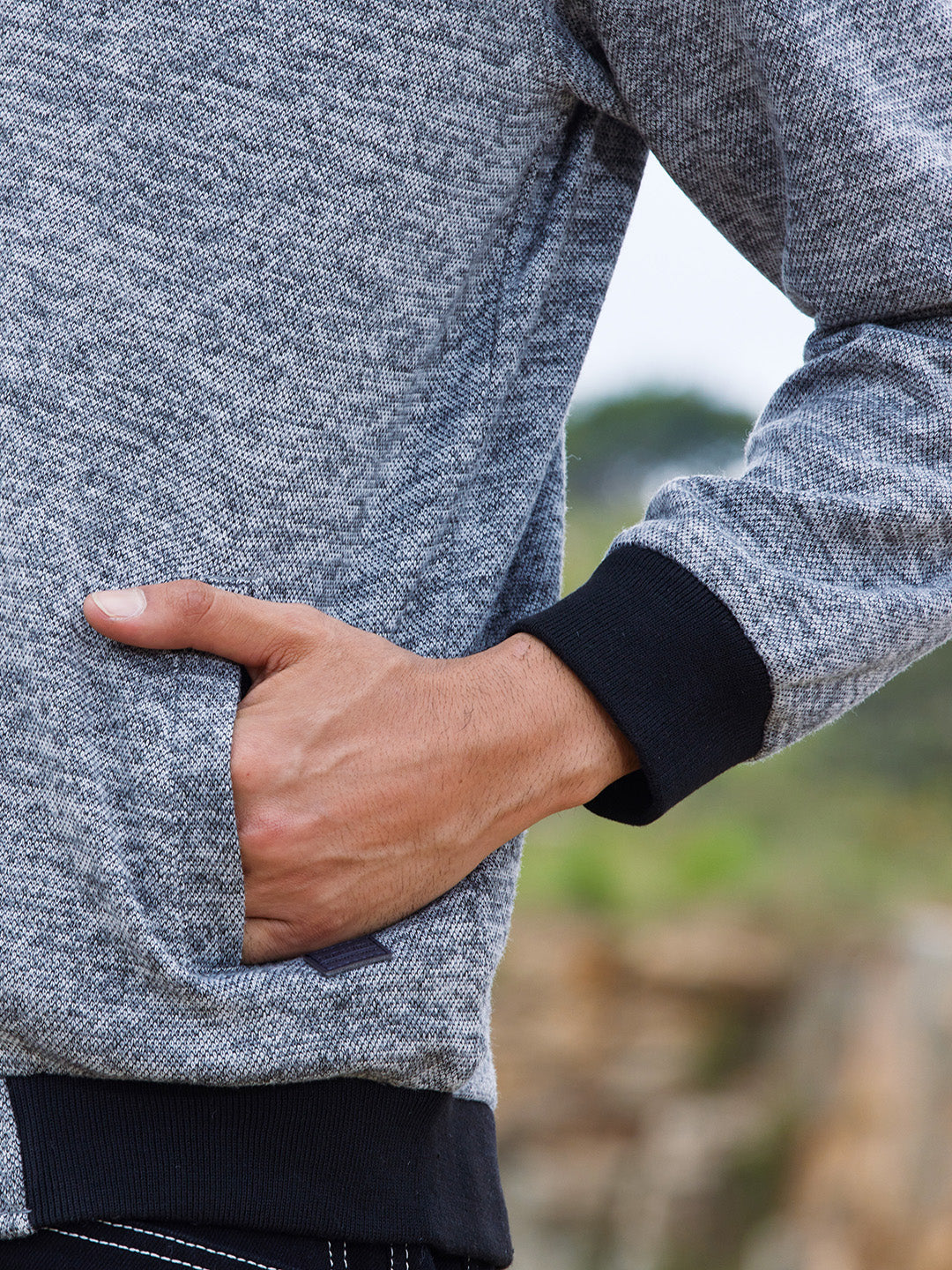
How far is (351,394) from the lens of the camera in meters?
0.83

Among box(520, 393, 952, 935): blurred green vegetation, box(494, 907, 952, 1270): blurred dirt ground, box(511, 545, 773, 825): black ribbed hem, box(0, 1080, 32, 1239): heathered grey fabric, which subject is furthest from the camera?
box(520, 393, 952, 935): blurred green vegetation

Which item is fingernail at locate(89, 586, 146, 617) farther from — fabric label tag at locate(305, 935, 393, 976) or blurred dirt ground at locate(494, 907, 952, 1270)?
Answer: blurred dirt ground at locate(494, 907, 952, 1270)

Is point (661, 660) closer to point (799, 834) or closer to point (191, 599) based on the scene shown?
point (191, 599)

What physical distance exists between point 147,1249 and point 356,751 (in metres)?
0.33

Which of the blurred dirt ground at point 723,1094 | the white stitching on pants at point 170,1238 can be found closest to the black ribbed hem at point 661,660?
the white stitching on pants at point 170,1238

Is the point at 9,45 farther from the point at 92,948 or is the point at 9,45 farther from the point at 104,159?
the point at 92,948

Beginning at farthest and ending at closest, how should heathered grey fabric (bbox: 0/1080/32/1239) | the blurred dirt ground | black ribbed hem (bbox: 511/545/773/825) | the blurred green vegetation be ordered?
the blurred green vegetation, the blurred dirt ground, black ribbed hem (bbox: 511/545/773/825), heathered grey fabric (bbox: 0/1080/32/1239)

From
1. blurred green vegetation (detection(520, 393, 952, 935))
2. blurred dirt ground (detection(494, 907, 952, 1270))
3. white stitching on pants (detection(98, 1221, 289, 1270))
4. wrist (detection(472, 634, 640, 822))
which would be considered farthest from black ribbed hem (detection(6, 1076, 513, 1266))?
blurred green vegetation (detection(520, 393, 952, 935))

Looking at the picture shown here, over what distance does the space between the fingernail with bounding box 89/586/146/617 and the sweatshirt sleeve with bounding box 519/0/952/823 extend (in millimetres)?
279

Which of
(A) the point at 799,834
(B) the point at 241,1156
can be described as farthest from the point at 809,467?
(A) the point at 799,834

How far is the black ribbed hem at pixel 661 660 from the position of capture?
832mm

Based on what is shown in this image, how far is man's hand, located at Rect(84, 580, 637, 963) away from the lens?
760 millimetres

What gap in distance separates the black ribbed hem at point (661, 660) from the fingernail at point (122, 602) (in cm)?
27

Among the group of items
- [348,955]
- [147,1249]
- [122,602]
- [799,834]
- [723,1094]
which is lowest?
[799,834]
